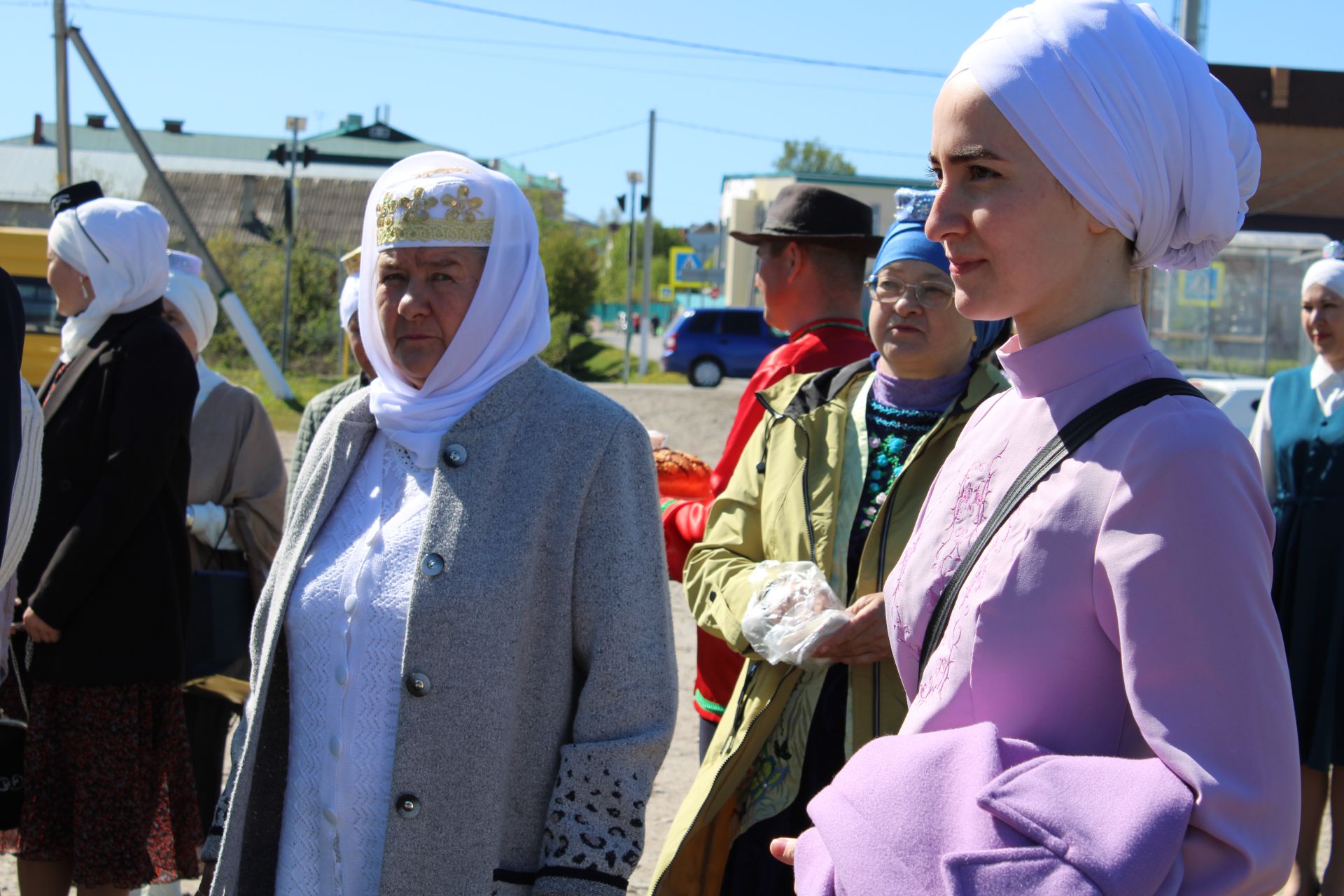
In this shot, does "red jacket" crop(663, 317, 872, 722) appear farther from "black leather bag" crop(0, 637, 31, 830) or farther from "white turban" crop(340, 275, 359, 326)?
"black leather bag" crop(0, 637, 31, 830)

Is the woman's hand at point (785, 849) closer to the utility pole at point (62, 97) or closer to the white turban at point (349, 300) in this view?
the white turban at point (349, 300)

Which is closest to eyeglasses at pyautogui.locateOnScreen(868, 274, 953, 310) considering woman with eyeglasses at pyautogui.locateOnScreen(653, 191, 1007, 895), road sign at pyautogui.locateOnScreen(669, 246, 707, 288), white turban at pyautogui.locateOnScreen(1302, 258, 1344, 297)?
woman with eyeglasses at pyautogui.locateOnScreen(653, 191, 1007, 895)

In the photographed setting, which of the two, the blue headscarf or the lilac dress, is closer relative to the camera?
the lilac dress

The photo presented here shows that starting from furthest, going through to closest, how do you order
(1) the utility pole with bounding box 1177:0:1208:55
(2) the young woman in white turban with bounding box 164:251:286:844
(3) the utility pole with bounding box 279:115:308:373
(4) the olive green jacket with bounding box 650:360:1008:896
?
1. (3) the utility pole with bounding box 279:115:308:373
2. (1) the utility pole with bounding box 1177:0:1208:55
3. (2) the young woman in white turban with bounding box 164:251:286:844
4. (4) the olive green jacket with bounding box 650:360:1008:896

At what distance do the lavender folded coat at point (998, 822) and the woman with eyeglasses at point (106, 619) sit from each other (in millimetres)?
2654

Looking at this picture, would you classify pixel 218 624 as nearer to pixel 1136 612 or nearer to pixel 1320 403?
pixel 1136 612

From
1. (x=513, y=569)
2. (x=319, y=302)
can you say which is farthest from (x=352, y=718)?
(x=319, y=302)

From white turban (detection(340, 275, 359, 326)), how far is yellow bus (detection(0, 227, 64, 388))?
1017 cm

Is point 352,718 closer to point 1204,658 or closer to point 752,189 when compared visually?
point 1204,658

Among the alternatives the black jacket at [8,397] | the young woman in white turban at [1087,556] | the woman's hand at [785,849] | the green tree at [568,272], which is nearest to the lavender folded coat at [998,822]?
the young woman in white turban at [1087,556]

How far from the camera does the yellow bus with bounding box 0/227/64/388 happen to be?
1377 centimetres

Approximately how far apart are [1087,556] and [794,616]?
1.39 meters

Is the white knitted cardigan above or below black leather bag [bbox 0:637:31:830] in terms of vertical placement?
above

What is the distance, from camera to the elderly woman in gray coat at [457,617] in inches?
84.6
